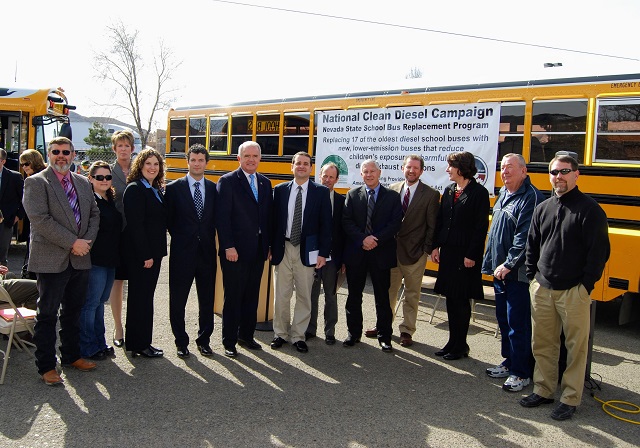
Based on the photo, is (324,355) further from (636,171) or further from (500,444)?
(636,171)

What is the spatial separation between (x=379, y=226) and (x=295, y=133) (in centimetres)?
455

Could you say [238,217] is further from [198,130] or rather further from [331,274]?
[198,130]

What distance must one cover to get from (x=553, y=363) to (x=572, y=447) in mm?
825

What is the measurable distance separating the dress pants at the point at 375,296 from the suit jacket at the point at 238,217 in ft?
3.46

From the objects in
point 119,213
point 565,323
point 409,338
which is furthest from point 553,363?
point 119,213

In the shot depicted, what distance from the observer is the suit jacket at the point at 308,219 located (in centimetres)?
573

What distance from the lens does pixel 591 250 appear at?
414 centimetres

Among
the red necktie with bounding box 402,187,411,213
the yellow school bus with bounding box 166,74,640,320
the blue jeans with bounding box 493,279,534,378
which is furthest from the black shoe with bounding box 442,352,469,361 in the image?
the yellow school bus with bounding box 166,74,640,320

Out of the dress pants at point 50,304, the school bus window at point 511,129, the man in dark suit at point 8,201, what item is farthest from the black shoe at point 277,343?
the man in dark suit at point 8,201

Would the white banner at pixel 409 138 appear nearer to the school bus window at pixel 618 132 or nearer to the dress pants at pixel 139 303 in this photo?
the school bus window at pixel 618 132

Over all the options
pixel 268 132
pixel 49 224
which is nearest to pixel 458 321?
pixel 49 224

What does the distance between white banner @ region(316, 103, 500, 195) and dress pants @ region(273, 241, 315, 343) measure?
328cm

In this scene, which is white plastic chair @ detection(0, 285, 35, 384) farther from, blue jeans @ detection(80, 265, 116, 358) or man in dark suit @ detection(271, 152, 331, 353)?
man in dark suit @ detection(271, 152, 331, 353)

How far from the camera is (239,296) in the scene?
18.4 ft
